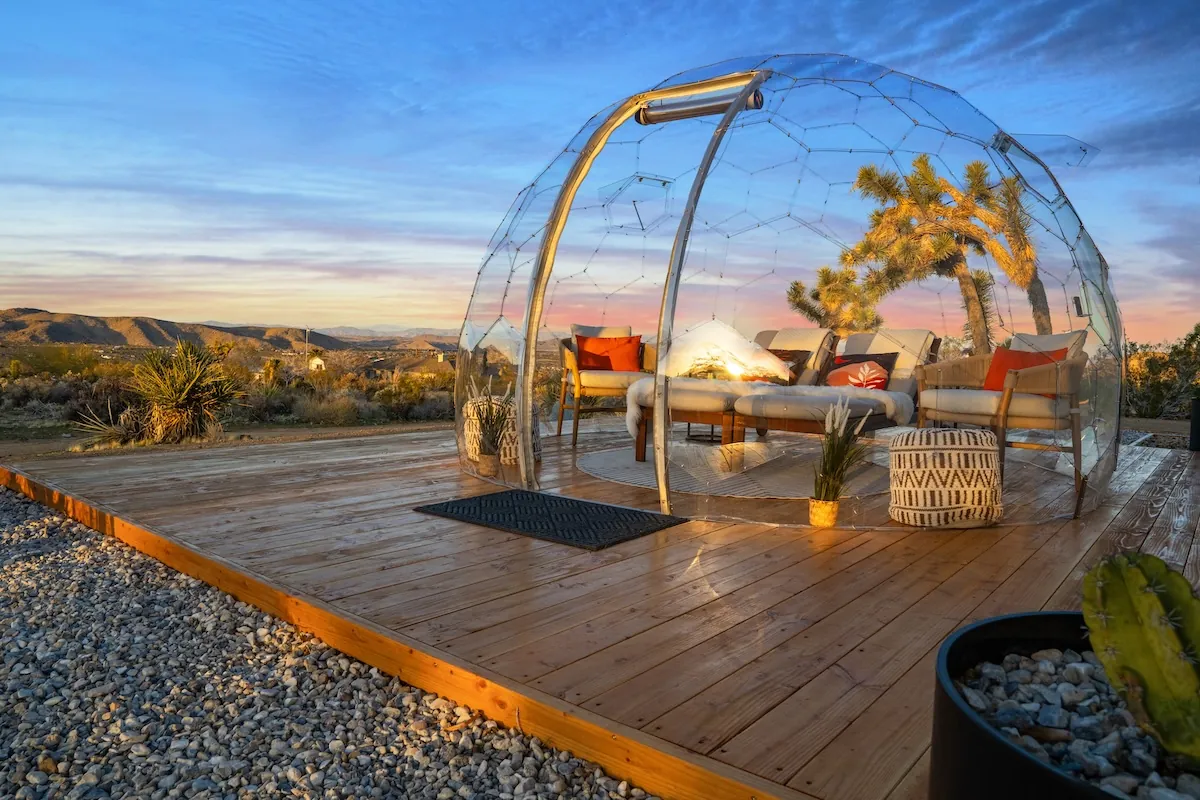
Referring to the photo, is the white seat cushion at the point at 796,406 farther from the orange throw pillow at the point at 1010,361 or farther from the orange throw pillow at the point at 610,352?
the orange throw pillow at the point at 610,352

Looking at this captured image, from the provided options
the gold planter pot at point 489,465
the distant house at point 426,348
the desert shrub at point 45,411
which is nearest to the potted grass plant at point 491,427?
the gold planter pot at point 489,465

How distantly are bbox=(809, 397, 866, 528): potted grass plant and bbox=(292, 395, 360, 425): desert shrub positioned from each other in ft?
27.5

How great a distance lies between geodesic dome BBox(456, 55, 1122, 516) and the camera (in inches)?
168

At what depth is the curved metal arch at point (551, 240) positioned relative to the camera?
4809mm

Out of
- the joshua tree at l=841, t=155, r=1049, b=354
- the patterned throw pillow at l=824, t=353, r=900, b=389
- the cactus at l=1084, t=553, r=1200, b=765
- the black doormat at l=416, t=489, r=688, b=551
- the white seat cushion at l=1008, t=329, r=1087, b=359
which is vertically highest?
→ the joshua tree at l=841, t=155, r=1049, b=354

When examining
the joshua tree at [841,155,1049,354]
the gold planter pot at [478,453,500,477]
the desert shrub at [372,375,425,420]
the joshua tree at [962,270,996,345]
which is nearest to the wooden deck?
the gold planter pot at [478,453,500,477]

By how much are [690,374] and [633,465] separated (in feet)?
3.40

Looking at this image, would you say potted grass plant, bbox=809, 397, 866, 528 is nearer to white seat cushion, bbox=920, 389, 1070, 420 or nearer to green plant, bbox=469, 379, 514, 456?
white seat cushion, bbox=920, 389, 1070, 420

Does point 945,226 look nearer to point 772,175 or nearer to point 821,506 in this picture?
point 772,175

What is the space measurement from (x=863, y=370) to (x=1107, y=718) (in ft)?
13.6

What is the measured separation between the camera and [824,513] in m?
3.82

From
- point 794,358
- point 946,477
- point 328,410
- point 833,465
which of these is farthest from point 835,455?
point 328,410

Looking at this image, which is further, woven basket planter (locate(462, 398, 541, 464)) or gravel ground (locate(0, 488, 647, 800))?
woven basket planter (locate(462, 398, 541, 464))

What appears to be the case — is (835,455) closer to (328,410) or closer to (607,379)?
(607,379)
